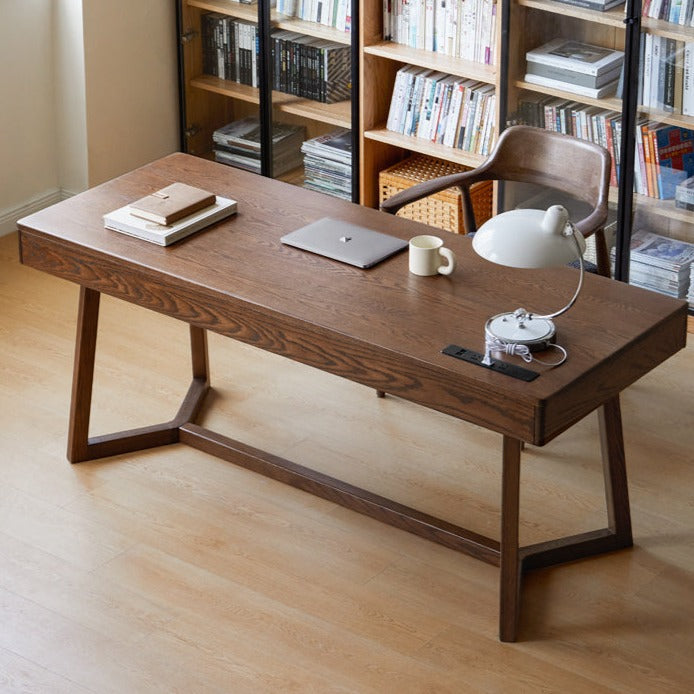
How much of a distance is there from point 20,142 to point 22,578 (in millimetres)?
2219

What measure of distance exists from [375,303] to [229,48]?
2.40 m

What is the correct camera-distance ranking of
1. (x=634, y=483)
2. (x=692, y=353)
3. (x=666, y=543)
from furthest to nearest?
(x=692, y=353)
(x=634, y=483)
(x=666, y=543)

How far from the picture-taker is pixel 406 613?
307 centimetres

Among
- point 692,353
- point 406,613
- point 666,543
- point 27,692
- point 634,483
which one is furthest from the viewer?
point 692,353

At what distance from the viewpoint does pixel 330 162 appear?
4.95m

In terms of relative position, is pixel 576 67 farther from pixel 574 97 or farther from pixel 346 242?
pixel 346 242

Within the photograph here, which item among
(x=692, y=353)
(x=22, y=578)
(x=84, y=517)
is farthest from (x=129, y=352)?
(x=692, y=353)

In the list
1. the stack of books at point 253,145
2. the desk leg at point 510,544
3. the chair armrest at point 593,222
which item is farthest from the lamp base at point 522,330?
the stack of books at point 253,145

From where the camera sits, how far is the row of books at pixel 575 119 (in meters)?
4.24

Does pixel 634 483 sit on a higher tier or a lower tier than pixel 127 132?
lower

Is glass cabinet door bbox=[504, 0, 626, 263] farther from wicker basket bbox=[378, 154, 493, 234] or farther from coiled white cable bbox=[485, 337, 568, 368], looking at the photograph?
coiled white cable bbox=[485, 337, 568, 368]

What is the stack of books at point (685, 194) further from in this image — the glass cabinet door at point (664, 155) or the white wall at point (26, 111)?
the white wall at point (26, 111)

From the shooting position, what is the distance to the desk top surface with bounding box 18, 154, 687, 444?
2752 millimetres

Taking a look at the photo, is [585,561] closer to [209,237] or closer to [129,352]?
[209,237]
